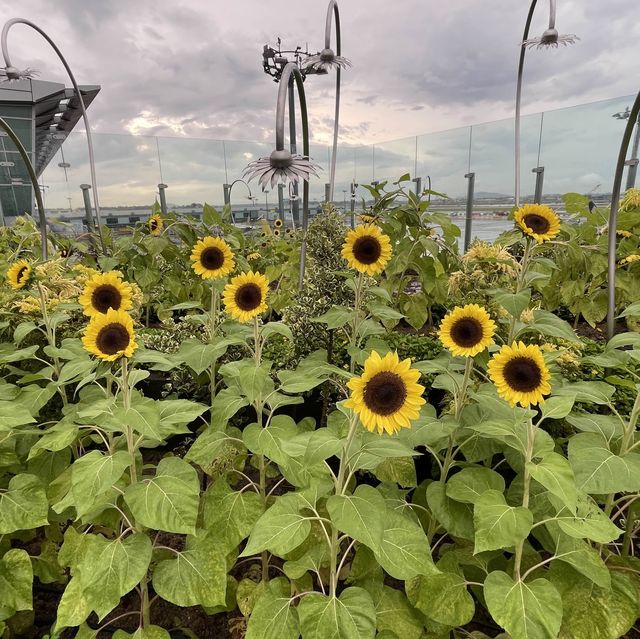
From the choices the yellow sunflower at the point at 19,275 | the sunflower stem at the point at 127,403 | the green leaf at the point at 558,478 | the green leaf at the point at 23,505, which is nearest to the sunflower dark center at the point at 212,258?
the sunflower stem at the point at 127,403

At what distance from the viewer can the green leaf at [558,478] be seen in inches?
34.6

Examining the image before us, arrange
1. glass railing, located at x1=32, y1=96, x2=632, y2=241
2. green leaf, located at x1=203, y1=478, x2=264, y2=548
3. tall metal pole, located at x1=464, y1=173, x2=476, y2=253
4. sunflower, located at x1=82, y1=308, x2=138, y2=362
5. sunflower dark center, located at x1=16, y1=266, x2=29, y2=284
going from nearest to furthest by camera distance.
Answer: sunflower, located at x1=82, y1=308, x2=138, y2=362 → green leaf, located at x1=203, y1=478, x2=264, y2=548 → sunflower dark center, located at x1=16, y1=266, x2=29, y2=284 → glass railing, located at x1=32, y1=96, x2=632, y2=241 → tall metal pole, located at x1=464, y1=173, x2=476, y2=253

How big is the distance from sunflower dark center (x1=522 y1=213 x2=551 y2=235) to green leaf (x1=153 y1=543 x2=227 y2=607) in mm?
1331

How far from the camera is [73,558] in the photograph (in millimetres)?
1146

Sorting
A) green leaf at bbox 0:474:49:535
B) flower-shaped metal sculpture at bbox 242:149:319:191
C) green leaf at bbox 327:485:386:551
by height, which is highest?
flower-shaped metal sculpture at bbox 242:149:319:191

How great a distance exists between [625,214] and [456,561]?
2.38 m

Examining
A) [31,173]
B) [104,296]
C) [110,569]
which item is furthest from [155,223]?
[110,569]

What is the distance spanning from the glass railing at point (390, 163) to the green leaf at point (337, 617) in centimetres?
512

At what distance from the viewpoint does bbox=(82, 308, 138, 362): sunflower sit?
3.48ft

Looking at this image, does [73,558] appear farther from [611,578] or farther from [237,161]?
[237,161]

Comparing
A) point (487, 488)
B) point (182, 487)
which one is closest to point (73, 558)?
point (182, 487)

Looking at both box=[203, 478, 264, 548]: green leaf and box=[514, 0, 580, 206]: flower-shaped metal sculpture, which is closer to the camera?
box=[203, 478, 264, 548]: green leaf

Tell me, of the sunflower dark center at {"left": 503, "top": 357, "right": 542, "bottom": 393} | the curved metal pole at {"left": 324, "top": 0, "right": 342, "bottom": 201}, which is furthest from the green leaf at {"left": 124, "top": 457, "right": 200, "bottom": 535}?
the curved metal pole at {"left": 324, "top": 0, "right": 342, "bottom": 201}

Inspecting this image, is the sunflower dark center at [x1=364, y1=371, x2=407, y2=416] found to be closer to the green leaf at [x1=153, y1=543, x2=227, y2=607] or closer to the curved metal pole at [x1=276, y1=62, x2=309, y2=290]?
the green leaf at [x1=153, y1=543, x2=227, y2=607]
